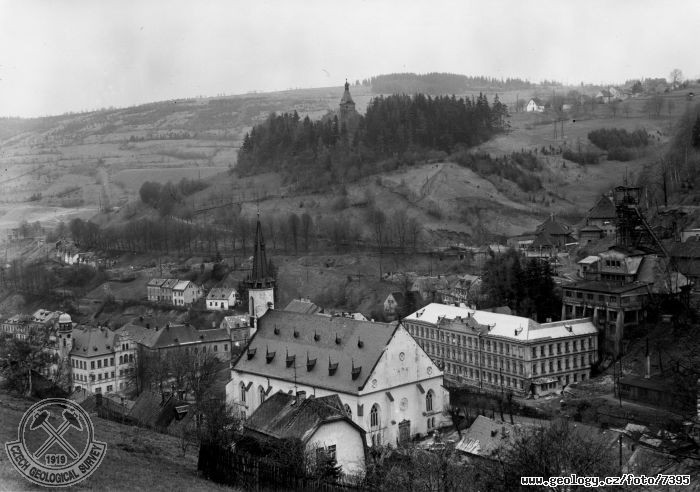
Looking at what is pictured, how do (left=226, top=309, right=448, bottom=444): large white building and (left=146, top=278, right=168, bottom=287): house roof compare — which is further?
(left=146, top=278, right=168, bottom=287): house roof

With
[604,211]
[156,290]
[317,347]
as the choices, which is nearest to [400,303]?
[604,211]

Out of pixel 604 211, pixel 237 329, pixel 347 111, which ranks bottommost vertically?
pixel 237 329

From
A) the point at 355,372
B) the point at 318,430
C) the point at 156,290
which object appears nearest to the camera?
the point at 318,430

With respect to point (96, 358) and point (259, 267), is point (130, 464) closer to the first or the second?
point (259, 267)

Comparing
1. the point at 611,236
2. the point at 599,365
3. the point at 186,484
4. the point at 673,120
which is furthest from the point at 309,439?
the point at 673,120

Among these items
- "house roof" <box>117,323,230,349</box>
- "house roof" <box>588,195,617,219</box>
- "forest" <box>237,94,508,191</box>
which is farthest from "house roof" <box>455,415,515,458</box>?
"forest" <box>237,94,508,191</box>

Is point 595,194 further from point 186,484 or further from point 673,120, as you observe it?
point 186,484

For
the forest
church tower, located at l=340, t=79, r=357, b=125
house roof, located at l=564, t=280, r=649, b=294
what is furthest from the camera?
church tower, located at l=340, t=79, r=357, b=125

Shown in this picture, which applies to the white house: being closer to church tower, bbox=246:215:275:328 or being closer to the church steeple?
the church steeple
